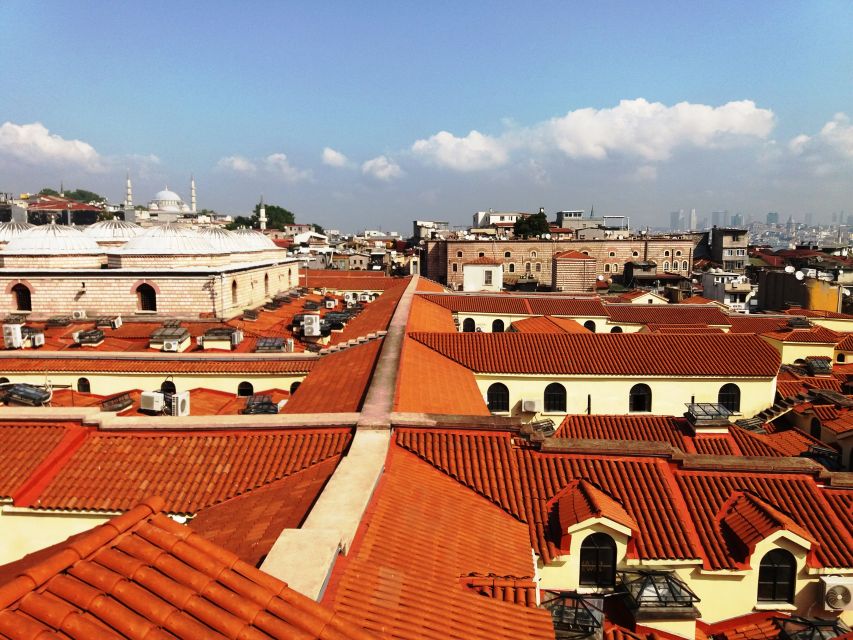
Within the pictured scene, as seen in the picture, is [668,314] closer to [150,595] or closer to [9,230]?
[150,595]

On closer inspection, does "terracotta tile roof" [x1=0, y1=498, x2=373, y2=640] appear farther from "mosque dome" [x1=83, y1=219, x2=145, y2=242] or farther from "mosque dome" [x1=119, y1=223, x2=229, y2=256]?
"mosque dome" [x1=83, y1=219, x2=145, y2=242]

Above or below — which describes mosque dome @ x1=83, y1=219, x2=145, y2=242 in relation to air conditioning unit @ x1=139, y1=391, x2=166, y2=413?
above

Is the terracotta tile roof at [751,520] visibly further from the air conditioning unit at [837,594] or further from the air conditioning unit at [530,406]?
the air conditioning unit at [530,406]

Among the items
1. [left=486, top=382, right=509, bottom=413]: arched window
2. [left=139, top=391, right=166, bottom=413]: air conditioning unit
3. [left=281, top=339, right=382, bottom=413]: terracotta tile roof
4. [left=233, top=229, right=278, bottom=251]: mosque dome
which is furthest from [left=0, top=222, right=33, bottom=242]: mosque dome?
[left=486, top=382, right=509, bottom=413]: arched window

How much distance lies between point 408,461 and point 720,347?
14709mm

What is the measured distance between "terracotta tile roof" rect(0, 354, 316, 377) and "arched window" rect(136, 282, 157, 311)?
897 centimetres

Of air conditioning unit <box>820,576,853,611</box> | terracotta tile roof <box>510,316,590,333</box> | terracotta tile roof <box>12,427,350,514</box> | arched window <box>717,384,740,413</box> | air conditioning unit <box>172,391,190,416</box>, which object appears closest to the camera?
air conditioning unit <box>820,576,853,611</box>

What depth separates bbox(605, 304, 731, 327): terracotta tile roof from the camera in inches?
1272

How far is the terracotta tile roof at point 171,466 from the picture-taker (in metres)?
9.35

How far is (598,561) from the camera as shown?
9062mm

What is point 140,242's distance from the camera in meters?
31.7

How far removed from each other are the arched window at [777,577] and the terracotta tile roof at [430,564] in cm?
379

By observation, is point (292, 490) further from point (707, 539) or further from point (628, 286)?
point (628, 286)

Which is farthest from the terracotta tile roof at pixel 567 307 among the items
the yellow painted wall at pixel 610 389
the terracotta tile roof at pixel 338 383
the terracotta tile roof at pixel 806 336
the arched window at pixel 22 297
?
the arched window at pixel 22 297
